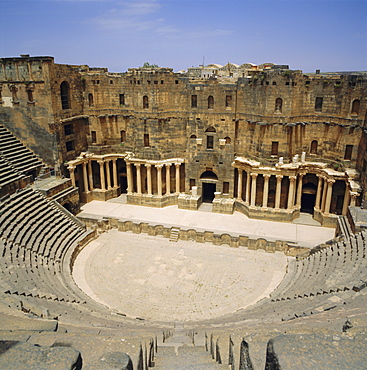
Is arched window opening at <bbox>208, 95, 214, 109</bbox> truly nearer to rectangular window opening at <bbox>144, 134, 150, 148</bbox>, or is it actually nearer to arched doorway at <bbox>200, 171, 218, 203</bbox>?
arched doorway at <bbox>200, 171, 218, 203</bbox>

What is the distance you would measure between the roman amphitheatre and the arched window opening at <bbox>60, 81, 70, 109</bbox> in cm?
20

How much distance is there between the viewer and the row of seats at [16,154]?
28.2 m

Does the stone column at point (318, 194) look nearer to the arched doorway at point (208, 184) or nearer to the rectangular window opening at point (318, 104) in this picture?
the rectangular window opening at point (318, 104)

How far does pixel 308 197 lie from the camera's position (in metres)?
32.7

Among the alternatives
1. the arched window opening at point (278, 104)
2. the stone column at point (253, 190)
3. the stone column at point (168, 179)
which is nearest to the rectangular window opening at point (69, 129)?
the stone column at point (168, 179)

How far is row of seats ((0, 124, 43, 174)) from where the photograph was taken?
92.6 feet

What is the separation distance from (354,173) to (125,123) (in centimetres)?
2126

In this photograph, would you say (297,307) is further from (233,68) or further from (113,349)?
(233,68)

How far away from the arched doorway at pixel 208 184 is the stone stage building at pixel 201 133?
106 mm

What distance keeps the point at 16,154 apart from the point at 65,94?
693 cm

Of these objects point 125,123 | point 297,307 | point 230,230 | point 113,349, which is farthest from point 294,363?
point 125,123

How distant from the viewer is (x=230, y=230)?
92.5 ft

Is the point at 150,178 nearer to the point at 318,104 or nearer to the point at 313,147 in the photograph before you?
the point at 313,147

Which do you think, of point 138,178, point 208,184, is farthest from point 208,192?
point 138,178
